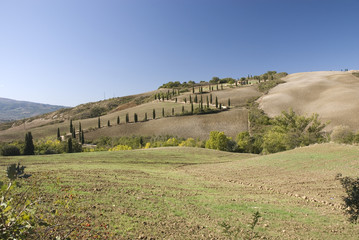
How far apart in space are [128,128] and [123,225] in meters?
78.8

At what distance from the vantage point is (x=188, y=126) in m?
80.8

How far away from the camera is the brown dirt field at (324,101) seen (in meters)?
64.9

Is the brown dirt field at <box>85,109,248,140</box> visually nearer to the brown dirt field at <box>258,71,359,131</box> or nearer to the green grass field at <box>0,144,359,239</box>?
the brown dirt field at <box>258,71,359,131</box>

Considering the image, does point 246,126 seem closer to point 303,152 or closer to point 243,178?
point 303,152

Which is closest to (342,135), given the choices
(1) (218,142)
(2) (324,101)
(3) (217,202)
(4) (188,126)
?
(1) (218,142)

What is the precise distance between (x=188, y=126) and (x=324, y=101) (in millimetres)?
50487

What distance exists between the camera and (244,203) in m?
12.5

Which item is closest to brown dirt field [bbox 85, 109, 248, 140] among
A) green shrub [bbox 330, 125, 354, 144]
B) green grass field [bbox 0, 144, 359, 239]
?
green shrub [bbox 330, 125, 354, 144]

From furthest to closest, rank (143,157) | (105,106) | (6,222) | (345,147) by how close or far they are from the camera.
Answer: (105,106) → (143,157) → (345,147) → (6,222)

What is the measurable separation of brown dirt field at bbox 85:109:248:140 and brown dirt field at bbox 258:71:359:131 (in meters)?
14.2

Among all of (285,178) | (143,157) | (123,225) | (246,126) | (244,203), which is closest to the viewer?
(123,225)

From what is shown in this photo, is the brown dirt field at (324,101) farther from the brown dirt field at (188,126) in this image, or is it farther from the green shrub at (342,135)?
the green shrub at (342,135)

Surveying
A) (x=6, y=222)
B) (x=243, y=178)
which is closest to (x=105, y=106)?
(x=243, y=178)

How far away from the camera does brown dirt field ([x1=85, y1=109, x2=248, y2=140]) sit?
75.4m
